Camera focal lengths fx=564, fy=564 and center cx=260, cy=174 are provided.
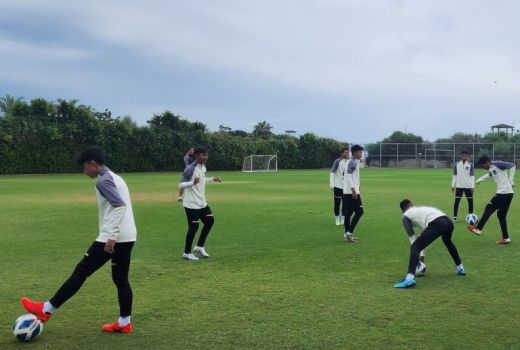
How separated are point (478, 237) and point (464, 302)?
242 inches

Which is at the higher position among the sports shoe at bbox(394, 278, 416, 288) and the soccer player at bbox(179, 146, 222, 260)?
the soccer player at bbox(179, 146, 222, 260)

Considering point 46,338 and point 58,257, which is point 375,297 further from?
point 58,257

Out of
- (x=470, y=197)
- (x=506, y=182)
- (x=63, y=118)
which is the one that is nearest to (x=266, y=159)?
(x=63, y=118)

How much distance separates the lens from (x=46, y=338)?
5.79 m

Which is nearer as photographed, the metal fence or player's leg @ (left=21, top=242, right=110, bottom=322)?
player's leg @ (left=21, top=242, right=110, bottom=322)

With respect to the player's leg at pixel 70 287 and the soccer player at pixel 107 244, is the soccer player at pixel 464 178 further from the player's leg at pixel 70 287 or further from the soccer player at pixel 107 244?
the player's leg at pixel 70 287

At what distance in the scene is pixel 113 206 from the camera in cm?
583

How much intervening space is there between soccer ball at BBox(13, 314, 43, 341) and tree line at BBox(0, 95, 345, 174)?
43666 millimetres

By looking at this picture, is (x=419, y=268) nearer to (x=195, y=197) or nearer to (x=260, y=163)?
(x=195, y=197)

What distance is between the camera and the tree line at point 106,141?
1913 inches

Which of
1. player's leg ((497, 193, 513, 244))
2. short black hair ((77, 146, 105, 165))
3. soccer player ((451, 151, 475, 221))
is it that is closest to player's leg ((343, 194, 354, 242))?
player's leg ((497, 193, 513, 244))

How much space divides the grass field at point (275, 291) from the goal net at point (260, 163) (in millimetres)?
47954

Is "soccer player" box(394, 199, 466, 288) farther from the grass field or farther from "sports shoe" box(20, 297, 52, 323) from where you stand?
"sports shoe" box(20, 297, 52, 323)

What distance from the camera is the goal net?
6281cm
